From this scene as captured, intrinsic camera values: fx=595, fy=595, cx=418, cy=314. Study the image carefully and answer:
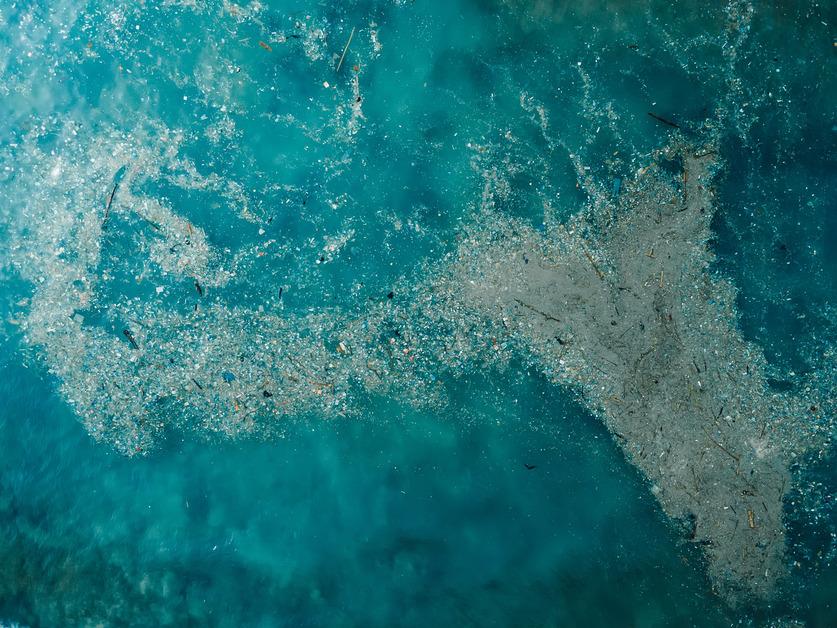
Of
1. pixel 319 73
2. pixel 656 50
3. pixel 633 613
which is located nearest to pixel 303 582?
pixel 633 613

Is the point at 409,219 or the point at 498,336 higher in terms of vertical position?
the point at 409,219

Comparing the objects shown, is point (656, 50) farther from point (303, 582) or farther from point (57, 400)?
point (57, 400)

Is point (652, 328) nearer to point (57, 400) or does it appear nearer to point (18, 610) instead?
point (57, 400)

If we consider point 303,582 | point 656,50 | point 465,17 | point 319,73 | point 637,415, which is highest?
point 656,50

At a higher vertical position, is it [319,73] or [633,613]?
[319,73]

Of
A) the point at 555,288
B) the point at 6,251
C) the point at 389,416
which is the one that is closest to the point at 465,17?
the point at 555,288

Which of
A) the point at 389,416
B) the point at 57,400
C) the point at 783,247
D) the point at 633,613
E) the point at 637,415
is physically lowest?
the point at 57,400
